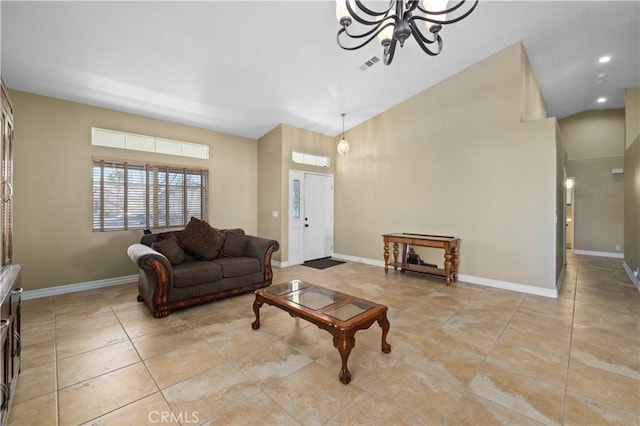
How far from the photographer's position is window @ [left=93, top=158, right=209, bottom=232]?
4.22 meters

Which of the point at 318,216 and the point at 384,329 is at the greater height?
the point at 318,216

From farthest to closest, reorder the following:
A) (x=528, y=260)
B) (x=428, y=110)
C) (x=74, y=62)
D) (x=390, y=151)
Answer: (x=390, y=151) < (x=428, y=110) < (x=528, y=260) < (x=74, y=62)

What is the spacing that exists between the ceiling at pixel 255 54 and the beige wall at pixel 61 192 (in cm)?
25

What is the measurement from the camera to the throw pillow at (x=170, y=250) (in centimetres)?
354

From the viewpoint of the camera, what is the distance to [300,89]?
4.39 metres

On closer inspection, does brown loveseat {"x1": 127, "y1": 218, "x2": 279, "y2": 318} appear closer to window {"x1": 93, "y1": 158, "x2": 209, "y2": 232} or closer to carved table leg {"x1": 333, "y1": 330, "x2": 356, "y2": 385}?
window {"x1": 93, "y1": 158, "x2": 209, "y2": 232}

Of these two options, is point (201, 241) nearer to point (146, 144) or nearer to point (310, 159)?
point (146, 144)

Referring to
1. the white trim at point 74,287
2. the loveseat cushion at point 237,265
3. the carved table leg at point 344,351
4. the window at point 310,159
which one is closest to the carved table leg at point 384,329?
the carved table leg at point 344,351

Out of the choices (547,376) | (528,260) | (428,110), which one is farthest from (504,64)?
(547,376)

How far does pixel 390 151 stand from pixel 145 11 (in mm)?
4347

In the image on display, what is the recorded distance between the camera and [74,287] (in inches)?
157

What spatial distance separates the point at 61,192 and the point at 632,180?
9.30 meters

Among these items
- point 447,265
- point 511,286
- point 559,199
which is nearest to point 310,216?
point 447,265

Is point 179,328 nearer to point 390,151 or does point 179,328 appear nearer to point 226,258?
point 226,258
